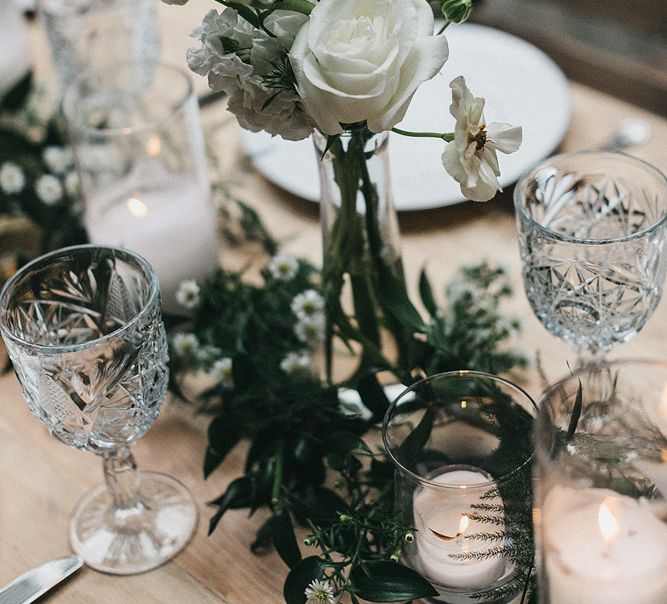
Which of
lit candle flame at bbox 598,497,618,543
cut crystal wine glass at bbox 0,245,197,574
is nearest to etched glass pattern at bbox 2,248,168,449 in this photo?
cut crystal wine glass at bbox 0,245,197,574

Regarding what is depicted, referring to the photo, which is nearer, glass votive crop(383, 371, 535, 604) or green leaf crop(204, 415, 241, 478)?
glass votive crop(383, 371, 535, 604)

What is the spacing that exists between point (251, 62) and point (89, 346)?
204 millimetres

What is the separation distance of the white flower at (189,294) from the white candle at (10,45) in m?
0.48

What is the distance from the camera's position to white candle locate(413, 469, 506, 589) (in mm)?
555

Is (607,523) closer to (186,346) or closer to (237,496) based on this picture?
(237,496)

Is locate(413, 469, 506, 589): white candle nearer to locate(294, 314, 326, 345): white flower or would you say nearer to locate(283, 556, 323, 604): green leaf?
locate(283, 556, 323, 604): green leaf

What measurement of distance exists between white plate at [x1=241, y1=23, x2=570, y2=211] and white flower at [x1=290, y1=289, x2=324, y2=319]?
206mm

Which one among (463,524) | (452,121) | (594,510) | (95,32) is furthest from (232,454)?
(95,32)

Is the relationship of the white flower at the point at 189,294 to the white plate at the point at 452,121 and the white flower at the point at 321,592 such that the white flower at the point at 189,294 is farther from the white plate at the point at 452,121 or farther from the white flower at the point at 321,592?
the white flower at the point at 321,592

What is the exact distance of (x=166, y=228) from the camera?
88cm

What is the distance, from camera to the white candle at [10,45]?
1.13 metres

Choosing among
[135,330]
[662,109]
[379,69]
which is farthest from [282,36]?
[662,109]

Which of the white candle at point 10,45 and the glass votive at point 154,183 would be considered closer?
the glass votive at point 154,183

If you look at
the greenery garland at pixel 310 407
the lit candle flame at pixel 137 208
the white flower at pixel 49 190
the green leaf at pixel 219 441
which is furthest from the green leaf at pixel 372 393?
the white flower at pixel 49 190
